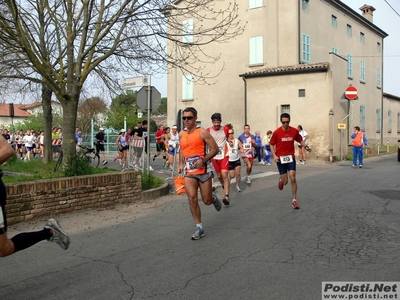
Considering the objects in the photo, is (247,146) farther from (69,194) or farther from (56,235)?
(56,235)

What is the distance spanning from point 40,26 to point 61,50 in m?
1.03

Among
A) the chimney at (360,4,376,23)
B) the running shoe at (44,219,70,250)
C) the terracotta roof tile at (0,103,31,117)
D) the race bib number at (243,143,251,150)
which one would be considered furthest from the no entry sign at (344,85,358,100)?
the running shoe at (44,219,70,250)

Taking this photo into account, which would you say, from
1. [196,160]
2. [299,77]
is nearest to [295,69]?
[299,77]

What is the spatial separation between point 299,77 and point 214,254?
1882 cm

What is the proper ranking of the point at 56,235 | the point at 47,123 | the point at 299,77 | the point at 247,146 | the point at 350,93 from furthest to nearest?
the point at 299,77 → the point at 350,93 → the point at 47,123 → the point at 247,146 → the point at 56,235

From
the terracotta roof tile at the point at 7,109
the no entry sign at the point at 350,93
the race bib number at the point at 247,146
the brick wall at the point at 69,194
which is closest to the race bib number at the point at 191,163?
the brick wall at the point at 69,194

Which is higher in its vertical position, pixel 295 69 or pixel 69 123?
pixel 295 69

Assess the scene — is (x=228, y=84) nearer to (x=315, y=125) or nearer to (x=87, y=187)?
(x=315, y=125)

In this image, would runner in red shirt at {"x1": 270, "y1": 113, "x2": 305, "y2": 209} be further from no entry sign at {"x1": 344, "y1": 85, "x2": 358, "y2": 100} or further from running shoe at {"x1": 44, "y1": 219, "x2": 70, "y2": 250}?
no entry sign at {"x1": 344, "y1": 85, "x2": 358, "y2": 100}

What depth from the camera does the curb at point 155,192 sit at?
10.0 meters

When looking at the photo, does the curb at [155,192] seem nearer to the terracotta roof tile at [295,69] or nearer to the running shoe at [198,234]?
the running shoe at [198,234]

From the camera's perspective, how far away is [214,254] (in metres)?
5.35

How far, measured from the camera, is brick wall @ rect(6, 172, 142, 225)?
7.46 metres

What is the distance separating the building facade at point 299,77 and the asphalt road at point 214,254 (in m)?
13.8
